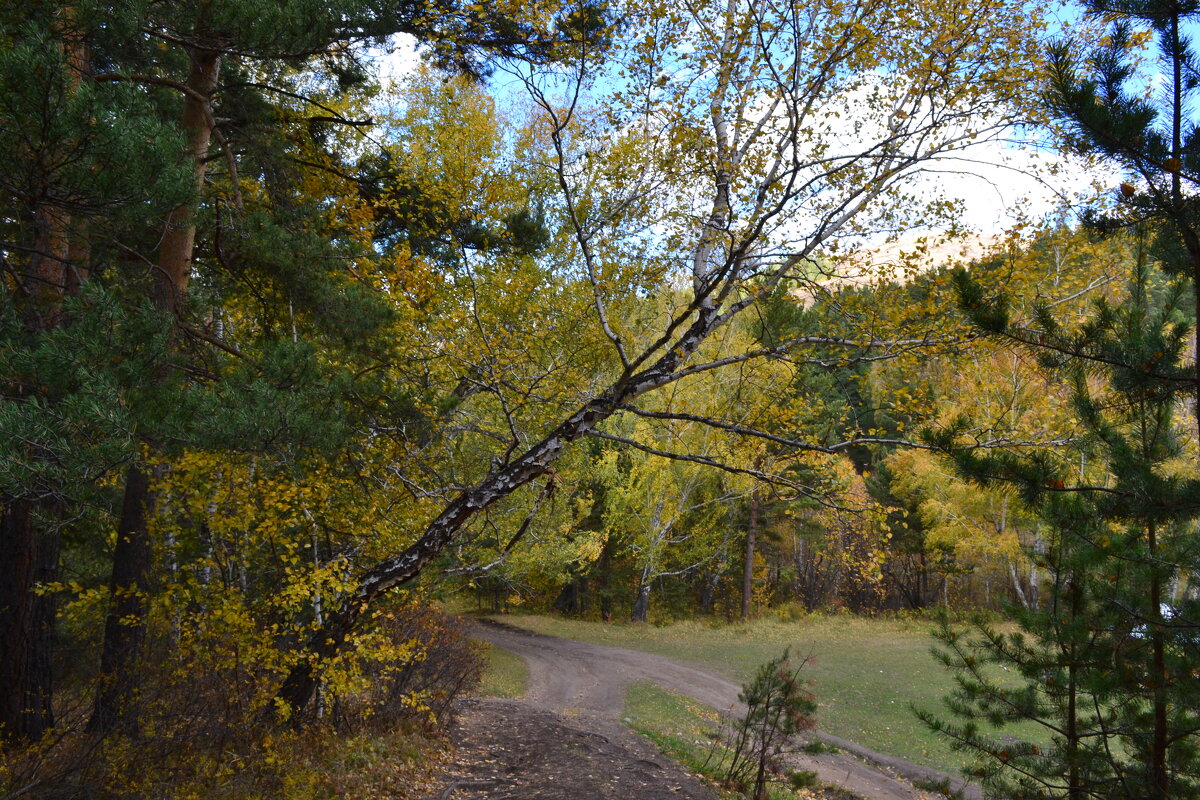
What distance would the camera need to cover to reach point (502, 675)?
14.9 m

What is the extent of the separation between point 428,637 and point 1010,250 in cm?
686

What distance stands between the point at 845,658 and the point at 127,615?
17.7 meters

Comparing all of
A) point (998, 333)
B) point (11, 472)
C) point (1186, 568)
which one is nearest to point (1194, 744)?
point (1186, 568)

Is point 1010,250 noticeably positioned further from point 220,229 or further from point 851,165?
point 220,229

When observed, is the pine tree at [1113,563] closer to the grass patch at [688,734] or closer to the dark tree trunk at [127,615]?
the grass patch at [688,734]

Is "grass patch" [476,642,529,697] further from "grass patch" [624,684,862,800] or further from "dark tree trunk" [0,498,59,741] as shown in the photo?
"dark tree trunk" [0,498,59,741]

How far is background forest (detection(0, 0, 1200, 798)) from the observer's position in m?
3.82

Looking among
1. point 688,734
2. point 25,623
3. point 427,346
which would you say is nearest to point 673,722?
point 688,734

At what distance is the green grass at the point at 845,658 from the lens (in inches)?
500

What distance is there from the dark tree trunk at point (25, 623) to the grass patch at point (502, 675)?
22.3ft

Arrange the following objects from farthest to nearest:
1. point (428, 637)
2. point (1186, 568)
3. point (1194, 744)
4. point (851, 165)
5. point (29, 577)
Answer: point (428, 637) < point (29, 577) < point (851, 165) < point (1194, 744) < point (1186, 568)

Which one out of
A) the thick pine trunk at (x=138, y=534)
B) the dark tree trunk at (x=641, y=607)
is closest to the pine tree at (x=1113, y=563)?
the thick pine trunk at (x=138, y=534)

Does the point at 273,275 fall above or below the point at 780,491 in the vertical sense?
above

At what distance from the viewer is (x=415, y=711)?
839cm
